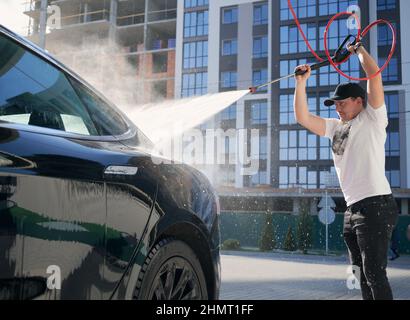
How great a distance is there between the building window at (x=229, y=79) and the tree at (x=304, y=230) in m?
23.5

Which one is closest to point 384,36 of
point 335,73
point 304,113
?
point 335,73

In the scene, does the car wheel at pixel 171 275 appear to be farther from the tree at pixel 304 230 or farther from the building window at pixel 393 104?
the building window at pixel 393 104

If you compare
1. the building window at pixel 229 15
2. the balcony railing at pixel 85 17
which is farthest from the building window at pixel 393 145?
the balcony railing at pixel 85 17

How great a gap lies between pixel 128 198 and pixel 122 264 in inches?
11.6

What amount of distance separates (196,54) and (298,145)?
13457 mm

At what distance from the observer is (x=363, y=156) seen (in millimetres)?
3689

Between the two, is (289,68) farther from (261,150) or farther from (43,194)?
(43,194)

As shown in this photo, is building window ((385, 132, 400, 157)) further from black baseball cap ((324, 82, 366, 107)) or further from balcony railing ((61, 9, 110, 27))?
black baseball cap ((324, 82, 366, 107))

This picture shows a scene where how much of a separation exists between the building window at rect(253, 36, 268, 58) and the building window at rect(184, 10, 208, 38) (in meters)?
4.94

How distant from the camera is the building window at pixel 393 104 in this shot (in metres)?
43.2

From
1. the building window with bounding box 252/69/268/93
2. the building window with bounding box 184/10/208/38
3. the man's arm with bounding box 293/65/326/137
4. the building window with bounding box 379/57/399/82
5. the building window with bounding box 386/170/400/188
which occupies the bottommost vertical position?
the man's arm with bounding box 293/65/326/137

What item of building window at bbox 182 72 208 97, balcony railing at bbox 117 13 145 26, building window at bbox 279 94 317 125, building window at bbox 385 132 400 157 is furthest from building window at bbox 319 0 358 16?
balcony railing at bbox 117 13 145 26

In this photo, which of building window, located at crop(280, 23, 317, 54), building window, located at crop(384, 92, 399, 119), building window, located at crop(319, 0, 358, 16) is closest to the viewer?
building window, located at crop(384, 92, 399, 119)

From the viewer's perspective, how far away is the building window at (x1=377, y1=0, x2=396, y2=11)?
42719mm
